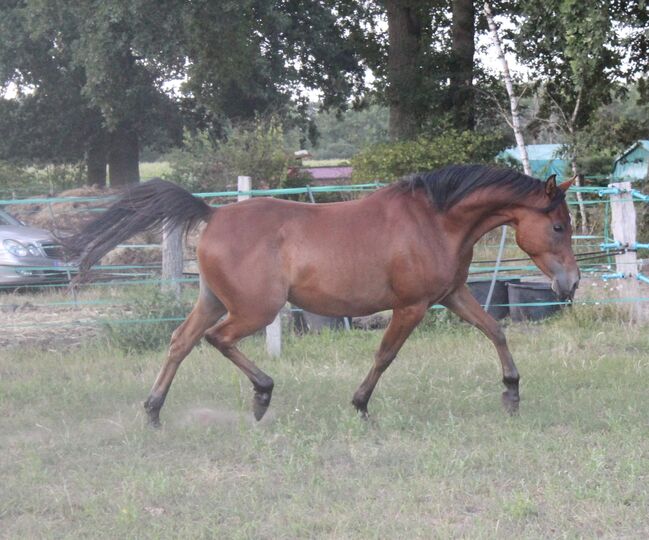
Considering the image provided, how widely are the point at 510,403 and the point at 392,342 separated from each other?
0.93m

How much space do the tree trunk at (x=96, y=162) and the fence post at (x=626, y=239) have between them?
63.0ft

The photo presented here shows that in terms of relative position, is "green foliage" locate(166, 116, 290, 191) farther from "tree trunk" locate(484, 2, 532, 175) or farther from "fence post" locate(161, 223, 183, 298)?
"fence post" locate(161, 223, 183, 298)

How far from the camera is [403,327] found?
5957 mm

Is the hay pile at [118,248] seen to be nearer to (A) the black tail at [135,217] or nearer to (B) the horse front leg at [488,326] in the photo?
(A) the black tail at [135,217]

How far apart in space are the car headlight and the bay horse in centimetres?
681

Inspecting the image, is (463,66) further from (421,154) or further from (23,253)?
(23,253)

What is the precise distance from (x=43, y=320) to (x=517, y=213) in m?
6.28

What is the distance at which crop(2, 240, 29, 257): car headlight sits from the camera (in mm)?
12336

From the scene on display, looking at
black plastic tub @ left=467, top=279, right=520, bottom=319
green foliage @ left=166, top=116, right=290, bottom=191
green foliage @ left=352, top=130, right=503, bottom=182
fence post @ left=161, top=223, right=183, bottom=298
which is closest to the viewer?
fence post @ left=161, top=223, right=183, bottom=298

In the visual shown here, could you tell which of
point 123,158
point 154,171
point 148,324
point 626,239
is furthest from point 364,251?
point 154,171

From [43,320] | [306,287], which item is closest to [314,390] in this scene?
[306,287]

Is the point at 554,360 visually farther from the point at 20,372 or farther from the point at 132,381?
the point at 20,372

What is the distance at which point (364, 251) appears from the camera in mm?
5984

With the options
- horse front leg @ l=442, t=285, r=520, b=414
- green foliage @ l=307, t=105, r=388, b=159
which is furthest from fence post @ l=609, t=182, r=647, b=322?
green foliage @ l=307, t=105, r=388, b=159
